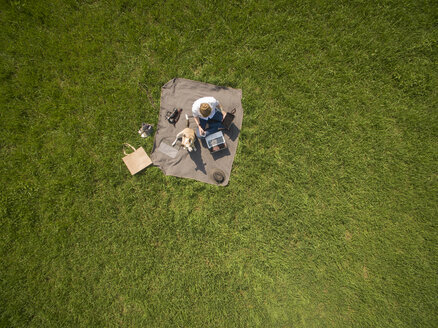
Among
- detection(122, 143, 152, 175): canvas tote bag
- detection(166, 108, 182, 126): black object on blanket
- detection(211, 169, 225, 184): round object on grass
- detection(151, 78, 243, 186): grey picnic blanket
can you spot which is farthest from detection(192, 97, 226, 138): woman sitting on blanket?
detection(122, 143, 152, 175): canvas tote bag

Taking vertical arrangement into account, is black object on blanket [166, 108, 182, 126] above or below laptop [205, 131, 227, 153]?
above

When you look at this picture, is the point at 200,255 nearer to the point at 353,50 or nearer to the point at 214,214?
the point at 214,214

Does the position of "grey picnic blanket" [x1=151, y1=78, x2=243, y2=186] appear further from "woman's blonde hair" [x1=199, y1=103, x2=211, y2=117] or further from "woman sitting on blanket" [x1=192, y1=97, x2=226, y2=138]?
"woman's blonde hair" [x1=199, y1=103, x2=211, y2=117]

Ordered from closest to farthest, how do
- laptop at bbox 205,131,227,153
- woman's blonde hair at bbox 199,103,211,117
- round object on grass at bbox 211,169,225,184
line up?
woman's blonde hair at bbox 199,103,211,117
laptop at bbox 205,131,227,153
round object on grass at bbox 211,169,225,184

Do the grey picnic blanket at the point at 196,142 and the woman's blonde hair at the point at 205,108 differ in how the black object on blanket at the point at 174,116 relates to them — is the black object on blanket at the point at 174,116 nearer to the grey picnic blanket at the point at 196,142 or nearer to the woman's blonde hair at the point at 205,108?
the grey picnic blanket at the point at 196,142

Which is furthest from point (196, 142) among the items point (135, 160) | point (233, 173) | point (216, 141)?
point (135, 160)

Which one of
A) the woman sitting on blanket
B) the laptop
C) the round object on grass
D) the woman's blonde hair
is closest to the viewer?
the woman's blonde hair

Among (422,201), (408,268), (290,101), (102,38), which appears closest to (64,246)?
(102,38)
